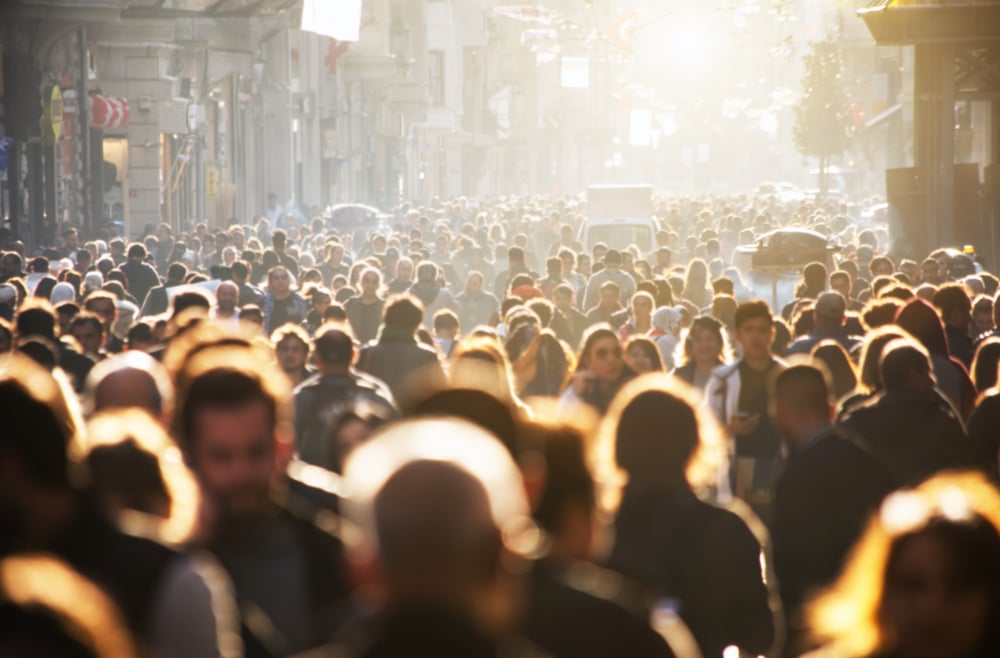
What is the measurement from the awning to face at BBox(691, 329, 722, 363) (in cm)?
2984

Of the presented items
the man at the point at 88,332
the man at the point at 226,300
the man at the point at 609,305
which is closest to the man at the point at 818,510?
the man at the point at 88,332

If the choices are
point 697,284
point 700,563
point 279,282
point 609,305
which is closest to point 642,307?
point 609,305

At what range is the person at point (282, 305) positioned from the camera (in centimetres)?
1709

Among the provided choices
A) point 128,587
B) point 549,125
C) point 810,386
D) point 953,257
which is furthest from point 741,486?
point 549,125

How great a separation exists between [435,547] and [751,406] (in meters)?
7.45

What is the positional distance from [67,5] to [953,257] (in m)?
16.9

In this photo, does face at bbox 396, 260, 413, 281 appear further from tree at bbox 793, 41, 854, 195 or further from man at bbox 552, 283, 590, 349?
tree at bbox 793, 41, 854, 195

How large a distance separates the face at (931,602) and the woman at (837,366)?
700 centimetres

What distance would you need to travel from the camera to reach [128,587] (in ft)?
13.4

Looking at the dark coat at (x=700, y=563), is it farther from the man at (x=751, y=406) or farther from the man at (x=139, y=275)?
the man at (x=139, y=275)

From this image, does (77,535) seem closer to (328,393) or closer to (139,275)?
(328,393)

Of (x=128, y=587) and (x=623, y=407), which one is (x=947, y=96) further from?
(x=128, y=587)

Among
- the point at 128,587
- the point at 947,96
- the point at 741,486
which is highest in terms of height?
the point at 947,96

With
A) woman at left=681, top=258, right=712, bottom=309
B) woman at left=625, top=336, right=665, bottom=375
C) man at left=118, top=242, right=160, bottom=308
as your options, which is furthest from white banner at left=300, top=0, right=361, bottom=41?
woman at left=625, top=336, right=665, bottom=375
